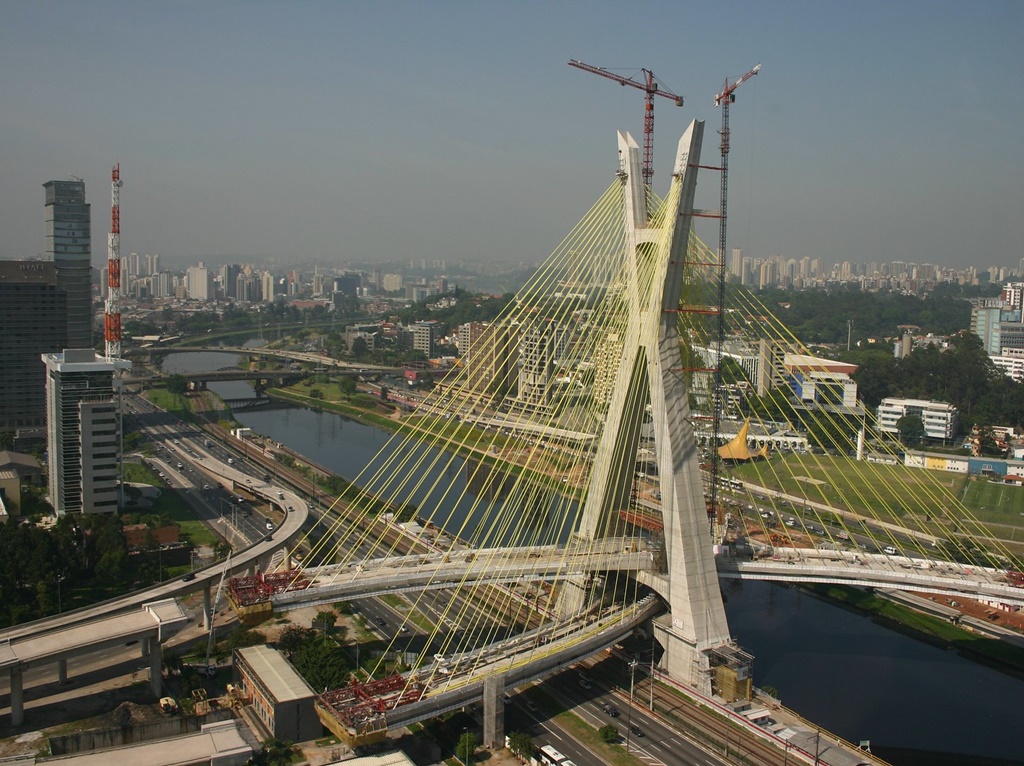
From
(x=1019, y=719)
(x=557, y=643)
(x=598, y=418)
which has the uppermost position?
(x=598, y=418)

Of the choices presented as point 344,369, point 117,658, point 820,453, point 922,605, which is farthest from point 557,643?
point 344,369

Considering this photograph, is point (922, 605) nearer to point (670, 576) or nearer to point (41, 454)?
point (670, 576)

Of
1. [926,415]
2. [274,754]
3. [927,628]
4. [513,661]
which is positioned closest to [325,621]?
[274,754]

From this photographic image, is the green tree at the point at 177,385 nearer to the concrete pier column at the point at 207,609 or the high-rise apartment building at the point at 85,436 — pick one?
the high-rise apartment building at the point at 85,436

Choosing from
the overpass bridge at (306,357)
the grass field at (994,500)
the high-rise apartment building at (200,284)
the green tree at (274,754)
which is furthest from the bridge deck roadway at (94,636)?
the high-rise apartment building at (200,284)

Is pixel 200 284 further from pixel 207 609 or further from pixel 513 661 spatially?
pixel 513 661

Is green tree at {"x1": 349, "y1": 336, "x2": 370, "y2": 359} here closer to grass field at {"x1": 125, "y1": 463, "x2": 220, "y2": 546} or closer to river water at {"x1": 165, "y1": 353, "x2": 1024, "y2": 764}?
grass field at {"x1": 125, "y1": 463, "x2": 220, "y2": 546}
